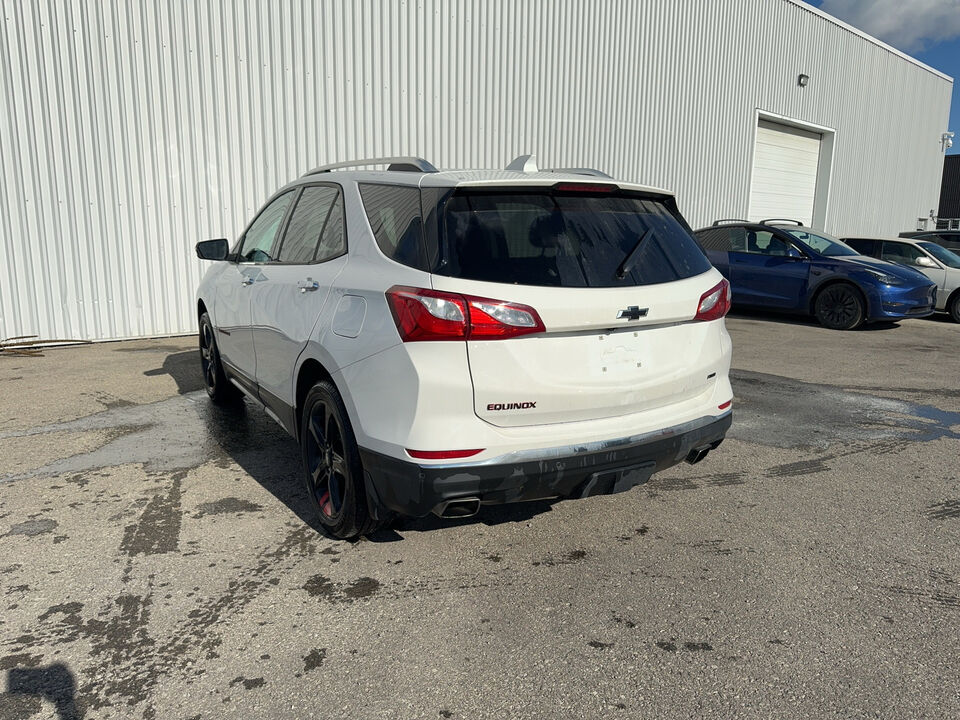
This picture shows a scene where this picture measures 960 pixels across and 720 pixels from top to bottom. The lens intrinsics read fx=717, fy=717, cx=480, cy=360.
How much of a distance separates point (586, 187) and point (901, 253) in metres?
11.7

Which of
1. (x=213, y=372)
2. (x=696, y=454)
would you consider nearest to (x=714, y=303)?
(x=696, y=454)

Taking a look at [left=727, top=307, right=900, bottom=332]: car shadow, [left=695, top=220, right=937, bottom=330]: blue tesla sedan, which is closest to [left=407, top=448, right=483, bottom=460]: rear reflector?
[left=695, top=220, right=937, bottom=330]: blue tesla sedan

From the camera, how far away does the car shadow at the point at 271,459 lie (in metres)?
3.59

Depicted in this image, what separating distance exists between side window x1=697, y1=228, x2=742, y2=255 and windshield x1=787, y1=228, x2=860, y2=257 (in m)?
0.97

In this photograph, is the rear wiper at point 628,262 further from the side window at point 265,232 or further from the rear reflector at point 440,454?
the side window at point 265,232

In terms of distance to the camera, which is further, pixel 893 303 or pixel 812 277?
pixel 812 277

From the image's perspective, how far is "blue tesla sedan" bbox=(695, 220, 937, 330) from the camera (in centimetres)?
1059

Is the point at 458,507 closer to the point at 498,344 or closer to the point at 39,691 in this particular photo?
the point at 498,344

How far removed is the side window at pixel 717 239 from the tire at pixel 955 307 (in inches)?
154

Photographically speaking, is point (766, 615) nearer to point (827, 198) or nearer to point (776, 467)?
point (776, 467)

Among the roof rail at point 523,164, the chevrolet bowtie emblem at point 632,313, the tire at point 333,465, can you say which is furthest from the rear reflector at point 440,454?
the roof rail at point 523,164

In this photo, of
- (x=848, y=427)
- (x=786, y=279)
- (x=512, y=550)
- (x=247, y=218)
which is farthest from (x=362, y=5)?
(x=512, y=550)

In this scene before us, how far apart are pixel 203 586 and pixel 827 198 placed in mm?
21964

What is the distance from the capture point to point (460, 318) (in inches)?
104
